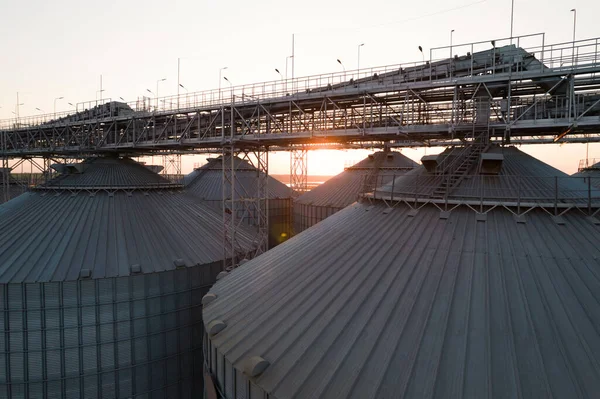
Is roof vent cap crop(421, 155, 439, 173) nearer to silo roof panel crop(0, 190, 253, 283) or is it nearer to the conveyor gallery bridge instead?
the conveyor gallery bridge

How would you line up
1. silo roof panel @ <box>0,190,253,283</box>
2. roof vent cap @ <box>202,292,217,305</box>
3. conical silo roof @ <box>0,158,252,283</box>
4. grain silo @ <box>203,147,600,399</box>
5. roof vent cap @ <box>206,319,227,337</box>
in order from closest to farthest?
grain silo @ <box>203,147,600,399</box> → roof vent cap @ <box>206,319,227,337</box> → roof vent cap @ <box>202,292,217,305</box> → silo roof panel @ <box>0,190,253,283</box> → conical silo roof @ <box>0,158,252,283</box>

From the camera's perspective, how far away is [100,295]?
18.7 m

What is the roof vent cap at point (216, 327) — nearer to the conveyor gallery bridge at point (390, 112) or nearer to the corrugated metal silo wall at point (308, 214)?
the conveyor gallery bridge at point (390, 112)

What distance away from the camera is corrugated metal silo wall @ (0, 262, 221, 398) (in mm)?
17938

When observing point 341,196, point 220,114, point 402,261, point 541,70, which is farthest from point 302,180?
point 402,261

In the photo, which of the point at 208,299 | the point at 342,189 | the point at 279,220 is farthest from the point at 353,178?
the point at 208,299

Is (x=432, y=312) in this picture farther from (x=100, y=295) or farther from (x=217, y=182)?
(x=217, y=182)

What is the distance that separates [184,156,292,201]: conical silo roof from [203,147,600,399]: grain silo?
28.6 meters

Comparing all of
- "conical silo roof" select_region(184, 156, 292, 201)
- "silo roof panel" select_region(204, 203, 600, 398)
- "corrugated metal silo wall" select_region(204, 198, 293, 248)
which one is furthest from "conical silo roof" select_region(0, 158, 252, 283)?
"corrugated metal silo wall" select_region(204, 198, 293, 248)

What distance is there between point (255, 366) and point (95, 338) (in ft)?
43.3

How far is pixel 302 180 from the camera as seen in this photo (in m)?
64.3

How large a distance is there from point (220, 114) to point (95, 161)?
35.5ft

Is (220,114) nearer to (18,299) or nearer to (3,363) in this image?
(18,299)

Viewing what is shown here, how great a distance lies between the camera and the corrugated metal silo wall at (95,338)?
17.9 metres
